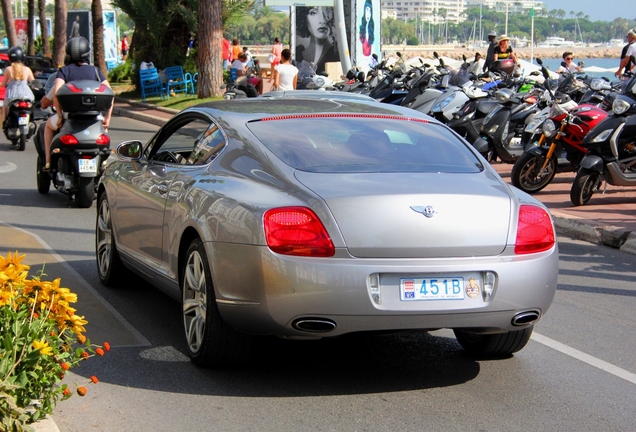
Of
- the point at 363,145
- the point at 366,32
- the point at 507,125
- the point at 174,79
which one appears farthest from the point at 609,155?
the point at 366,32

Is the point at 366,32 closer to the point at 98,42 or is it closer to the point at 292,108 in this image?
the point at 98,42

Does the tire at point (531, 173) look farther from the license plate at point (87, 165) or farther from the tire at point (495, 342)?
the tire at point (495, 342)

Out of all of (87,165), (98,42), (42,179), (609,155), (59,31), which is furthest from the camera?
(59,31)

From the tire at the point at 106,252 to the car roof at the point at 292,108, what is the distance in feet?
4.41

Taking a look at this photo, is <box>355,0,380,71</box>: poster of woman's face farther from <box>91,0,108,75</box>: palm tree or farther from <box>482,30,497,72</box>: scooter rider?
<box>91,0,108,75</box>: palm tree

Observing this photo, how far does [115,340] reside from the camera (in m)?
6.38

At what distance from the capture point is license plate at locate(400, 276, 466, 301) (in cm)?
512

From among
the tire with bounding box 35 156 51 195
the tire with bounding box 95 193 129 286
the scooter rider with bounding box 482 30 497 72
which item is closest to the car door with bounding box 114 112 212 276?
the tire with bounding box 95 193 129 286

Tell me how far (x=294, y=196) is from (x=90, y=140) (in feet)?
24.1

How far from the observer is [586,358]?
6.20 metres

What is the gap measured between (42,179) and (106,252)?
5859mm

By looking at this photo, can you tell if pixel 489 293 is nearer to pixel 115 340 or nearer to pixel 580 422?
pixel 580 422

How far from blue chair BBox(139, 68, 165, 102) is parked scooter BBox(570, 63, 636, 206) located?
1959cm

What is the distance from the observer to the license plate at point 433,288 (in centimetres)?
512
